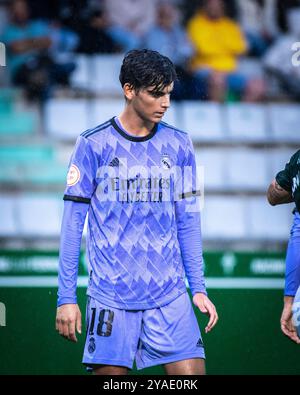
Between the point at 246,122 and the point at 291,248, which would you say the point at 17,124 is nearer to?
the point at 246,122

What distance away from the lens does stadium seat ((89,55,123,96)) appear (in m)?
→ 5.80

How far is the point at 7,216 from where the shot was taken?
5738 millimetres

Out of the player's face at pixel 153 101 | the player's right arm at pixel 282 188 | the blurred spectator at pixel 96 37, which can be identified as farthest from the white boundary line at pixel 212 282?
the player's face at pixel 153 101

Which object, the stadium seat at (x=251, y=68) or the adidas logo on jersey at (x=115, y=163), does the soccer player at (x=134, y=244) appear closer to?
the adidas logo on jersey at (x=115, y=163)

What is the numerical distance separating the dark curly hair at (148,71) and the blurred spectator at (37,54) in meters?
1.97

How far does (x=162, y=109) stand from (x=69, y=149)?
2033 mm

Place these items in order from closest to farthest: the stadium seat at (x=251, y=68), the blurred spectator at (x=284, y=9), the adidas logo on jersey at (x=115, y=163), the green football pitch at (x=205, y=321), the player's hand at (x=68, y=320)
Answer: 1. the player's hand at (x=68, y=320)
2. the adidas logo on jersey at (x=115, y=163)
3. the green football pitch at (x=205, y=321)
4. the stadium seat at (x=251, y=68)
5. the blurred spectator at (x=284, y=9)

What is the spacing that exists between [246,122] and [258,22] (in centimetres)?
65

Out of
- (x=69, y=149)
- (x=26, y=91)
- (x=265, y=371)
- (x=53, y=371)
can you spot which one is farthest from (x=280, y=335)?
(x=26, y=91)

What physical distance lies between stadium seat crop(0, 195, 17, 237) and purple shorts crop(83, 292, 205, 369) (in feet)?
6.33

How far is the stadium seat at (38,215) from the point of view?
5699 millimetres

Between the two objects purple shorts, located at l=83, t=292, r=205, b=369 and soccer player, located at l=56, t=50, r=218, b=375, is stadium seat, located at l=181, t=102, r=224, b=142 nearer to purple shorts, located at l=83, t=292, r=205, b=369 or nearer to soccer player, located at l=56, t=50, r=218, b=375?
soccer player, located at l=56, t=50, r=218, b=375
